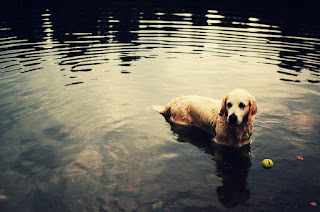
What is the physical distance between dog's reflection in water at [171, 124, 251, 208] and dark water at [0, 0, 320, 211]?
22mm

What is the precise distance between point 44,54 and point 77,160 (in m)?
9.35

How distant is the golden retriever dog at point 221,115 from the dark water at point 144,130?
0.88 ft

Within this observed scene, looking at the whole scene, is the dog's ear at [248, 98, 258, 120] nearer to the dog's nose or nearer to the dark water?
Result: the dog's nose

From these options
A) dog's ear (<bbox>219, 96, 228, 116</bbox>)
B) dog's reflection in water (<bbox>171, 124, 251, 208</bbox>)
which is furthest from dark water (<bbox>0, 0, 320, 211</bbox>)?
dog's ear (<bbox>219, 96, 228, 116</bbox>)

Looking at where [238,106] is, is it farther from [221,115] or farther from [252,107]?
[221,115]

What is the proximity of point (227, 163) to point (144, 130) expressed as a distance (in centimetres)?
232

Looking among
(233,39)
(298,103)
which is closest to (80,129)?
(298,103)

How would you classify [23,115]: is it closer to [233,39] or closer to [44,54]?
[44,54]

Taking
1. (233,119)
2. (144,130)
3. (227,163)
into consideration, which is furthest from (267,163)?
(144,130)

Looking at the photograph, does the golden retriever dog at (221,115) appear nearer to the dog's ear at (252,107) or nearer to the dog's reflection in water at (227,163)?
the dog's ear at (252,107)

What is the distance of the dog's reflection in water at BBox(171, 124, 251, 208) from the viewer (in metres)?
4.57

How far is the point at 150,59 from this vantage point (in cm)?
1277

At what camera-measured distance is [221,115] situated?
19.5 feet

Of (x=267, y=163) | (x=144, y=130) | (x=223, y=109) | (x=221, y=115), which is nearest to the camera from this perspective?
(x=267, y=163)
